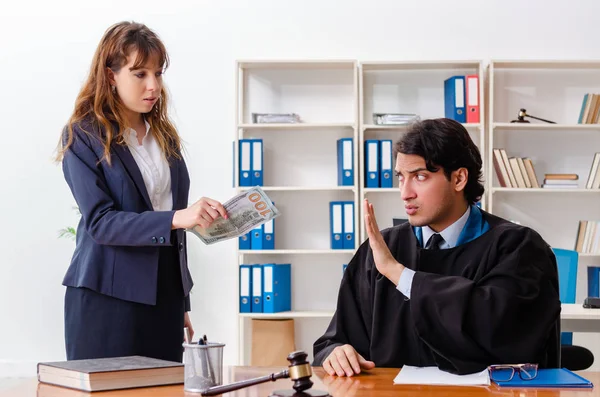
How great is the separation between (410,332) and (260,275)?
10.5ft

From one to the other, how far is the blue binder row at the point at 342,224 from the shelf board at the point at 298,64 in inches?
36.2

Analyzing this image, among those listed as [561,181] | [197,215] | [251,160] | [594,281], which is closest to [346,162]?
[251,160]

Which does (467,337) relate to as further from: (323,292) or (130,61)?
(323,292)

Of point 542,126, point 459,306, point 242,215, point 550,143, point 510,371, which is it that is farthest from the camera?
point 550,143

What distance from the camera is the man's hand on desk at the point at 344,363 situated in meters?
1.70

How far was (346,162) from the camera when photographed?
5.18 meters

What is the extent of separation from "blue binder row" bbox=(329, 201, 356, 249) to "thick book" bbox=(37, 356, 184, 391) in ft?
11.8

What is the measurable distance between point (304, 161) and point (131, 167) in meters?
3.41

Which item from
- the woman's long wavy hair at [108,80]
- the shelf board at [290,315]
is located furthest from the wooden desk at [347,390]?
the shelf board at [290,315]

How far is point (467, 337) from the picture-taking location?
5.87 ft

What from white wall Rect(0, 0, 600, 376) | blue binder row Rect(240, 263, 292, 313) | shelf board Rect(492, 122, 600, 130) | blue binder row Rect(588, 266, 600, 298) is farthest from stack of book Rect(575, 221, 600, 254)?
blue binder row Rect(240, 263, 292, 313)

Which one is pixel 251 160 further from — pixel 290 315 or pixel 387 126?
pixel 290 315

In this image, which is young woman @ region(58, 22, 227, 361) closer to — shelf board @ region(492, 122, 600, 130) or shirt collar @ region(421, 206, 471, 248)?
shirt collar @ region(421, 206, 471, 248)

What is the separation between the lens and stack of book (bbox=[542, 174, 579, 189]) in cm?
518
